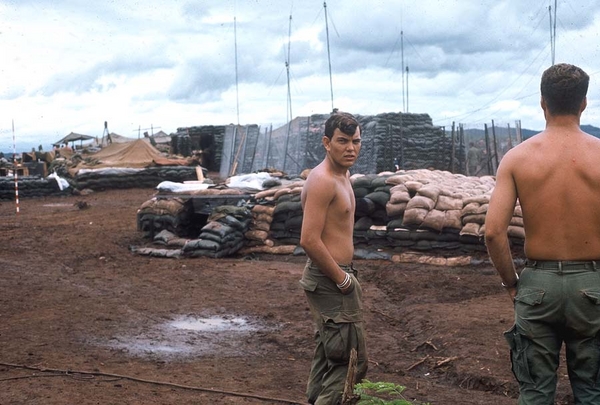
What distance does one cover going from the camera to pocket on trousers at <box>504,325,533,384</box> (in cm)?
301

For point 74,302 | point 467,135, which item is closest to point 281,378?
point 74,302

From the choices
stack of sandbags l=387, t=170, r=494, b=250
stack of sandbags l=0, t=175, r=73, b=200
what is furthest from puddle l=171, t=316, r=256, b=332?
stack of sandbags l=0, t=175, r=73, b=200

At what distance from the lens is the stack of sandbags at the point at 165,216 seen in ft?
39.5

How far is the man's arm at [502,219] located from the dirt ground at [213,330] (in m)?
2.06

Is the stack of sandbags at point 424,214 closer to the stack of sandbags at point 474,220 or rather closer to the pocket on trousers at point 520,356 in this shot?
the stack of sandbags at point 474,220

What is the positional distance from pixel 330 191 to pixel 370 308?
4173mm

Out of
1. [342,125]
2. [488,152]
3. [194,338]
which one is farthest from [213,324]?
[488,152]

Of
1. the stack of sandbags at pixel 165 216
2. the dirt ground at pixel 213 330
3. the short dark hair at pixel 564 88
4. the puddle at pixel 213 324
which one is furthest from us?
the stack of sandbags at pixel 165 216

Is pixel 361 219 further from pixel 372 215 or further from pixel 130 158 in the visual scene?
pixel 130 158

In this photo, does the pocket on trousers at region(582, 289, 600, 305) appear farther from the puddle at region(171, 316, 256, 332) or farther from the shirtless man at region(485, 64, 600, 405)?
the puddle at region(171, 316, 256, 332)

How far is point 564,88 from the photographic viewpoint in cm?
307

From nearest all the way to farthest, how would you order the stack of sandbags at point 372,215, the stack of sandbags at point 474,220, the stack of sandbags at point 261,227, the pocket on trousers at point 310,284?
the pocket on trousers at point 310,284
the stack of sandbags at point 474,220
the stack of sandbags at point 372,215
the stack of sandbags at point 261,227

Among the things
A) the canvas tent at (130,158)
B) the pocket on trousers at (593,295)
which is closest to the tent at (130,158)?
the canvas tent at (130,158)

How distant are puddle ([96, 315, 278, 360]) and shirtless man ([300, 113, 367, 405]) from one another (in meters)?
2.39
